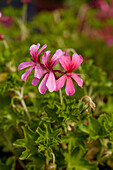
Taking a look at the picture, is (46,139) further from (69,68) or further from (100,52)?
(100,52)

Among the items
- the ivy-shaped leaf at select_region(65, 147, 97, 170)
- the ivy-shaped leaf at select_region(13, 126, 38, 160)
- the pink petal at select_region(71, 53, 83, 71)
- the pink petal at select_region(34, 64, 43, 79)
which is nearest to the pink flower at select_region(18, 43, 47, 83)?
the pink petal at select_region(34, 64, 43, 79)

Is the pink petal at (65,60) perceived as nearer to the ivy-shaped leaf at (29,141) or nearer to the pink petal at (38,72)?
the pink petal at (38,72)

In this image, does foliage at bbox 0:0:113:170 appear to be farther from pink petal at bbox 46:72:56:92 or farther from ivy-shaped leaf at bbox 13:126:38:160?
pink petal at bbox 46:72:56:92

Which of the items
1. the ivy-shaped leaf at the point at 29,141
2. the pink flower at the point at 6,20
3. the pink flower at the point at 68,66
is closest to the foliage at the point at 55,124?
the ivy-shaped leaf at the point at 29,141

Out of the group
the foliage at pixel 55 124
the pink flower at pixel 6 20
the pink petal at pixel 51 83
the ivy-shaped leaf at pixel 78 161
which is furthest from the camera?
the pink flower at pixel 6 20

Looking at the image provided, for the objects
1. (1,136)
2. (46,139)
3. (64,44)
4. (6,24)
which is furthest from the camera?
(6,24)

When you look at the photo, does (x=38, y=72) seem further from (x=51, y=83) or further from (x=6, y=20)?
(x=6, y=20)

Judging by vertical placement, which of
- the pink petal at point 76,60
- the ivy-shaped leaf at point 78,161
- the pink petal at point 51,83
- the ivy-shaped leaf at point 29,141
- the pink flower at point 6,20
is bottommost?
the ivy-shaped leaf at point 78,161

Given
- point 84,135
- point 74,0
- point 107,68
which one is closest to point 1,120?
point 84,135

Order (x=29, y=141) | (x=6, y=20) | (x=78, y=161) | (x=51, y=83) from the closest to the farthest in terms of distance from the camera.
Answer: (x=51, y=83), (x=29, y=141), (x=78, y=161), (x=6, y=20)

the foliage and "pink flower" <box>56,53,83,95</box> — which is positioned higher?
"pink flower" <box>56,53,83,95</box>

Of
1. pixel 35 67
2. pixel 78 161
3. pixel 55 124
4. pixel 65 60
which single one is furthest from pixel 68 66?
pixel 78 161
